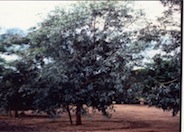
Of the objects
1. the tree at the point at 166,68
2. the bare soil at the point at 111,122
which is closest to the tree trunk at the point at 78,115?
the bare soil at the point at 111,122

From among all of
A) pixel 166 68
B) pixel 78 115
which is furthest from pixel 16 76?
pixel 166 68

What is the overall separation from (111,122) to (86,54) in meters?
0.49

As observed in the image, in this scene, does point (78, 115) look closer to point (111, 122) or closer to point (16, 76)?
point (111, 122)

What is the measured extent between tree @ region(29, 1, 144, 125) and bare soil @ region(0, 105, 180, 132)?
0.36ft

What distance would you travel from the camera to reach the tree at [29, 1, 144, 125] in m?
4.26

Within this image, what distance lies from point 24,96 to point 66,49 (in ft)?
1.40

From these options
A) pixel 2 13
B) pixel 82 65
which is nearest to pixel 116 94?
pixel 82 65

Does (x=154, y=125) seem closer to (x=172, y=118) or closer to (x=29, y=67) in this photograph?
(x=172, y=118)

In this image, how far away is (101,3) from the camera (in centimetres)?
424

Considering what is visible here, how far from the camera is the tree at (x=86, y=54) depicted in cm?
426

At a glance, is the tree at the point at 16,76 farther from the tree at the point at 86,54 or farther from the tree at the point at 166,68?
the tree at the point at 166,68

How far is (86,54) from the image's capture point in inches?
168

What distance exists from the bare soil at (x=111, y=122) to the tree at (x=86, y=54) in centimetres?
11

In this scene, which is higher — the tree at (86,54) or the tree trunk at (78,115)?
the tree at (86,54)
